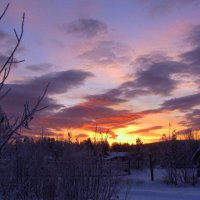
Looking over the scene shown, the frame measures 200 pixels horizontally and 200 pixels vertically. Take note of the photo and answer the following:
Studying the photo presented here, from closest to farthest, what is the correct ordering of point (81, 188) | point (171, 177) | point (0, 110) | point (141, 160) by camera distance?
point (0, 110)
point (81, 188)
point (171, 177)
point (141, 160)

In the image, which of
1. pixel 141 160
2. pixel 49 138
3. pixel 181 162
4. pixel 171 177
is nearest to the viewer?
pixel 49 138

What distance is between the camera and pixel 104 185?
995 centimetres

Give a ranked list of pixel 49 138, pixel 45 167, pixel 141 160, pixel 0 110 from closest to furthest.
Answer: pixel 0 110, pixel 45 167, pixel 49 138, pixel 141 160

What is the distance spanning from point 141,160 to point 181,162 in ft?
89.6

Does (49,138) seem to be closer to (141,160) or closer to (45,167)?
(45,167)

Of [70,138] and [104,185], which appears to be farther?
[70,138]

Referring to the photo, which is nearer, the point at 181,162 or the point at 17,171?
the point at 17,171

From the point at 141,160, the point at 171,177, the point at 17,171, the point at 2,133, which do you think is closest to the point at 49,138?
the point at 17,171

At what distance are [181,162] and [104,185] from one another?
2600 centimetres

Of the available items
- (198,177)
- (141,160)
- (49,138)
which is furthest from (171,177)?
(141,160)

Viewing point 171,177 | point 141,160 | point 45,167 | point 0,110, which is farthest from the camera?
point 141,160

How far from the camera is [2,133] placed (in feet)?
10.8

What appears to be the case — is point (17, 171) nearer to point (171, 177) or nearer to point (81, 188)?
point (81, 188)

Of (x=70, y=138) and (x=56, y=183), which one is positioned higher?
(x=70, y=138)
